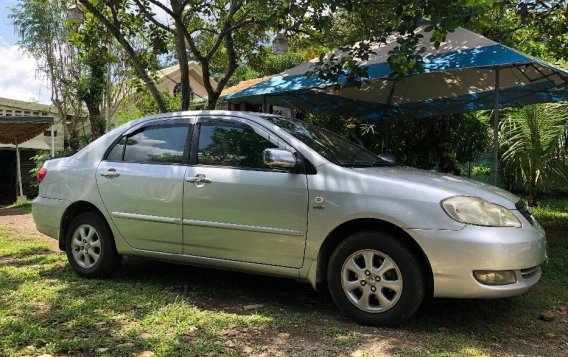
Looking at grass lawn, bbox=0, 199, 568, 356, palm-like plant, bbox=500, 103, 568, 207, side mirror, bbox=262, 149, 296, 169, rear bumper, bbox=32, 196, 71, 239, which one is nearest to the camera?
grass lawn, bbox=0, 199, 568, 356

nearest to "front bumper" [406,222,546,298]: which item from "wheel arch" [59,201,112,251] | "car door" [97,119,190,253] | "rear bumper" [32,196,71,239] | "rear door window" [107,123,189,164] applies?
"car door" [97,119,190,253]

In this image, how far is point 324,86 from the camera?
7039 mm

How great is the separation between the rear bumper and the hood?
305 cm

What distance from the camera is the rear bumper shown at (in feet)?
17.7

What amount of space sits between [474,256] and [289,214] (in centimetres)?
137

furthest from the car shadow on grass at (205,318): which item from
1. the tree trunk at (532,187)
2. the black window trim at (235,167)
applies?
the tree trunk at (532,187)

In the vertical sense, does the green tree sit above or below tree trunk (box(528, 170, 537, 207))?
above

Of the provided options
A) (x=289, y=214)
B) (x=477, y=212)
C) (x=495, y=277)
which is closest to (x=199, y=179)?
(x=289, y=214)

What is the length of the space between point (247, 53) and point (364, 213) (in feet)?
23.7

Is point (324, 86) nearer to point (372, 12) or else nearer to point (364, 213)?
point (372, 12)

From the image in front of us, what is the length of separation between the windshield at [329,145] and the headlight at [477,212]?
962 millimetres

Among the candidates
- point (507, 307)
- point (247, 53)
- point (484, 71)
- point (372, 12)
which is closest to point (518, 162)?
point (484, 71)

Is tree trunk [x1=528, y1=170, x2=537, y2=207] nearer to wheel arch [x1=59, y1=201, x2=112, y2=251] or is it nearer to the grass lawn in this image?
the grass lawn

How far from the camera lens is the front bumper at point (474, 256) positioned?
142 inches
